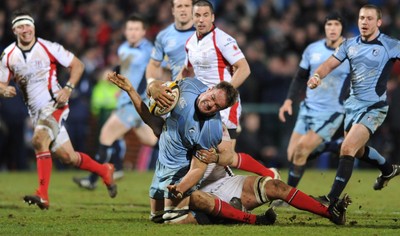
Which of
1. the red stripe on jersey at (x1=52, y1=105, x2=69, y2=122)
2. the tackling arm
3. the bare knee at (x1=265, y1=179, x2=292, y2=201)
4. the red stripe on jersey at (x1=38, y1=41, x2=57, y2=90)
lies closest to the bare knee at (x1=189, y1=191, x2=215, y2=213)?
the bare knee at (x1=265, y1=179, x2=292, y2=201)

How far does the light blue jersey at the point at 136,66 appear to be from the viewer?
1599cm

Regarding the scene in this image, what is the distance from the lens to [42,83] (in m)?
12.5

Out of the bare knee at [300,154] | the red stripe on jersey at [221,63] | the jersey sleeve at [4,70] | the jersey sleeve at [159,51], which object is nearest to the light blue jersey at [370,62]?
the red stripe on jersey at [221,63]

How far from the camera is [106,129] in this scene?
16.1 metres

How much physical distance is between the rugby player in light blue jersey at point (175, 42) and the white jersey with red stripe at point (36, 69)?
133 cm

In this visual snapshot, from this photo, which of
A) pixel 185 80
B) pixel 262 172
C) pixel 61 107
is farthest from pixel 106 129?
pixel 185 80

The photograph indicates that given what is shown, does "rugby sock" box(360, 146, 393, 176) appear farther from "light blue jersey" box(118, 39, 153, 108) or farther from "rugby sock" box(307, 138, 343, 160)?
"light blue jersey" box(118, 39, 153, 108)

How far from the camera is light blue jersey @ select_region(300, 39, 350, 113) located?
43.6 feet

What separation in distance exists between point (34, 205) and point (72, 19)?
32.2 feet

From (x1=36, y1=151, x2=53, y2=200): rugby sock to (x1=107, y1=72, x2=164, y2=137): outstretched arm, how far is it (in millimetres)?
2235

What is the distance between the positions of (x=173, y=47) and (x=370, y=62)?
116 inches

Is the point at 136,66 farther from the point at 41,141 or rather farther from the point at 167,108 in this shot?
the point at 167,108

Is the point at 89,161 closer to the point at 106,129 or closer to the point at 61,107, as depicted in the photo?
the point at 61,107

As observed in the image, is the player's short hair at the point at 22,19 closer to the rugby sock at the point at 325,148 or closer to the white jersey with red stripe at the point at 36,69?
the white jersey with red stripe at the point at 36,69
